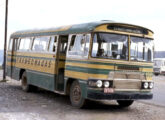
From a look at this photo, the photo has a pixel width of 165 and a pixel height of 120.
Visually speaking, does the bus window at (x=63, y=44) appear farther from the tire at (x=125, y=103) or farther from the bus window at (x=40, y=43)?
the tire at (x=125, y=103)

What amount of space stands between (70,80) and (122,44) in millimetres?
2272

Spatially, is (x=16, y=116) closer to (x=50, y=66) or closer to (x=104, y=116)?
(x=104, y=116)

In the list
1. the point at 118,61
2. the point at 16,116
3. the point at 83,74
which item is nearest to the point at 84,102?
the point at 83,74

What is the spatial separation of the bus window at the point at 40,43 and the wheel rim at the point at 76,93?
10.2 feet

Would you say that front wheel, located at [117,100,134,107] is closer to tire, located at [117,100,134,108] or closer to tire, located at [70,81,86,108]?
tire, located at [117,100,134,108]

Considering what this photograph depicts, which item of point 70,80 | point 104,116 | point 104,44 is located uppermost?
point 104,44

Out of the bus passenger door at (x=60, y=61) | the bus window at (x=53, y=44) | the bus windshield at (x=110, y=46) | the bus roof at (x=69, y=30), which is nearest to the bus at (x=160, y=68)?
the bus roof at (x=69, y=30)

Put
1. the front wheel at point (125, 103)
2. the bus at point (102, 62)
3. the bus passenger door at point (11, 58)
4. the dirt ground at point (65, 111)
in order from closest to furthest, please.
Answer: the dirt ground at point (65, 111) < the bus at point (102, 62) < the front wheel at point (125, 103) < the bus passenger door at point (11, 58)

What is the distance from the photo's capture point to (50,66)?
43.5ft

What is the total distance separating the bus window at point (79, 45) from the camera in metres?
10.9

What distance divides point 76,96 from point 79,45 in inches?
66.2

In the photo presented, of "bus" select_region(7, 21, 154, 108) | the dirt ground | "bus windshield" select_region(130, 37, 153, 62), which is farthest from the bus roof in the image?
the dirt ground

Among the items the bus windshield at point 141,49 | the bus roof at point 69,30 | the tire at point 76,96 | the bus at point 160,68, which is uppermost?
the bus roof at point 69,30

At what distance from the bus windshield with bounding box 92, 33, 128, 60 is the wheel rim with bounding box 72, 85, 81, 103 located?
1.41 m
